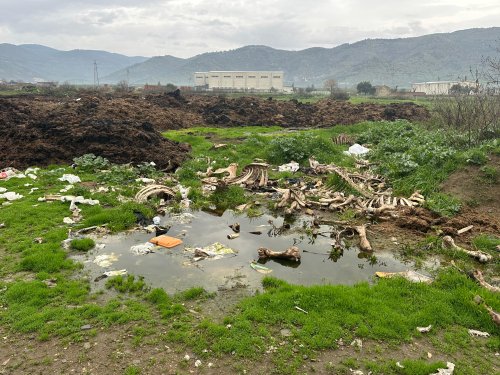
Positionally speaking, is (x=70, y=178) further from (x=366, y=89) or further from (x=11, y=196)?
(x=366, y=89)

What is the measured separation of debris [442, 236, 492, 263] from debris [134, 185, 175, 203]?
8.18m

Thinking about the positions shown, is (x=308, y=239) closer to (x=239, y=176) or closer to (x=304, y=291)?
(x=304, y=291)

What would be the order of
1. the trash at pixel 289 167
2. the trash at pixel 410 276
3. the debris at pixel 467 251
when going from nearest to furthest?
the trash at pixel 410 276 → the debris at pixel 467 251 → the trash at pixel 289 167

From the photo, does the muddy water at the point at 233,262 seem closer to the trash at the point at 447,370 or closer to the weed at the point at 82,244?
the weed at the point at 82,244

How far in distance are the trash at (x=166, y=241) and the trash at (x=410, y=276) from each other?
4677 millimetres

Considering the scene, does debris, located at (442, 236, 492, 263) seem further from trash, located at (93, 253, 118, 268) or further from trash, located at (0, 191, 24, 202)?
trash, located at (0, 191, 24, 202)

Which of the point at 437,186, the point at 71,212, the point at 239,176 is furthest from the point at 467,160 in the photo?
the point at 71,212

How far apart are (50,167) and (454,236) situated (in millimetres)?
14757

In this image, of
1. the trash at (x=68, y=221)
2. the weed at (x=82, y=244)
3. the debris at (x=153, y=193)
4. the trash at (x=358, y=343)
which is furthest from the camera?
the debris at (x=153, y=193)

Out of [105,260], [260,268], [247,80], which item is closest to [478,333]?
[260,268]

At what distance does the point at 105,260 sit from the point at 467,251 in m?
8.14

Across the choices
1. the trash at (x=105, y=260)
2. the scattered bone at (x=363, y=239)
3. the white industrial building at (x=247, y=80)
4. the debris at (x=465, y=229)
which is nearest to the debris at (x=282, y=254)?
the scattered bone at (x=363, y=239)

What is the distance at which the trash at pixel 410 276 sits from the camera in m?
7.18

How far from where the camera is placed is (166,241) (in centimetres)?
899
